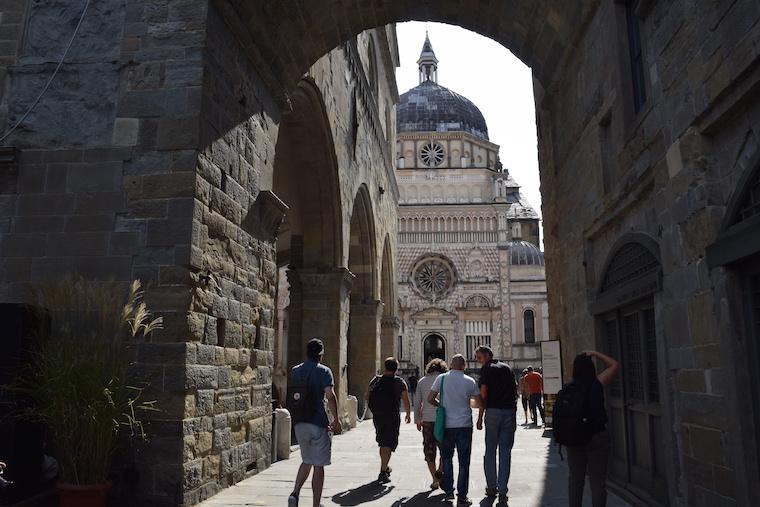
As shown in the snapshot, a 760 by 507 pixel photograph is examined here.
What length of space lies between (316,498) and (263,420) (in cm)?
254

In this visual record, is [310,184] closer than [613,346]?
No

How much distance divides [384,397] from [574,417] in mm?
3147

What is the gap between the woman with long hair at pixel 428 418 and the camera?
22.4 feet

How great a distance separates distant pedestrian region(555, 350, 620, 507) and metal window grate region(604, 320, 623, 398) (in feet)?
6.86

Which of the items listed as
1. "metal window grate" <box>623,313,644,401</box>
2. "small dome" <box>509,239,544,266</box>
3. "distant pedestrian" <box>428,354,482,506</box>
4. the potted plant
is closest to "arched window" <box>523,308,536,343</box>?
"small dome" <box>509,239,544,266</box>

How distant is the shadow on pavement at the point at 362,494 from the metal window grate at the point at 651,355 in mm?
2951

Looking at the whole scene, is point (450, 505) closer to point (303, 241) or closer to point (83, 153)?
point (83, 153)

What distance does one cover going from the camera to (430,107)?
55.8 meters

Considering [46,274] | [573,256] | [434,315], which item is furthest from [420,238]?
[46,274]

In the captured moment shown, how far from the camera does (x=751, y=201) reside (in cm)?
379

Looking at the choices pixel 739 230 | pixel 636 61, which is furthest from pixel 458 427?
pixel 636 61

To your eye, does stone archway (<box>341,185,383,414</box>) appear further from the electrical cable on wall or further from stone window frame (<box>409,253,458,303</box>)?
stone window frame (<box>409,253,458,303</box>)

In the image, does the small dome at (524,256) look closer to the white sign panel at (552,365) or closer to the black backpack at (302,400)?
the white sign panel at (552,365)

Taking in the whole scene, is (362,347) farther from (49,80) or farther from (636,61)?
(636,61)
